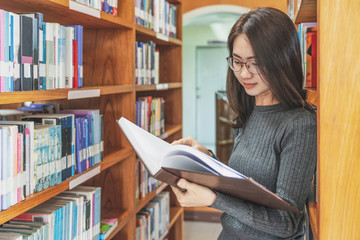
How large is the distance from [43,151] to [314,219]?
0.91 m

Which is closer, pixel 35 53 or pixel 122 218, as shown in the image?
pixel 35 53

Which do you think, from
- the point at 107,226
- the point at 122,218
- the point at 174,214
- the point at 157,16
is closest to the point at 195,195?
the point at 107,226

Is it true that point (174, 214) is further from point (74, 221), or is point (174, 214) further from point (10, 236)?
point (10, 236)

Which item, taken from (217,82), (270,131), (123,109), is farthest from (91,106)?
(217,82)

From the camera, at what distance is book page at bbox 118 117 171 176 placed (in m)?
1.21

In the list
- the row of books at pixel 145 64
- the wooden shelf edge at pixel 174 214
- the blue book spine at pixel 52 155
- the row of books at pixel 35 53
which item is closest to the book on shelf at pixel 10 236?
the blue book spine at pixel 52 155

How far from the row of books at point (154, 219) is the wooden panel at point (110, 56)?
0.91 metres

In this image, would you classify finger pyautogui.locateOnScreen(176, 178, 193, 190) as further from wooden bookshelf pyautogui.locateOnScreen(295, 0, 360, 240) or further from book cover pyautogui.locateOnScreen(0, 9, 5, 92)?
book cover pyautogui.locateOnScreen(0, 9, 5, 92)

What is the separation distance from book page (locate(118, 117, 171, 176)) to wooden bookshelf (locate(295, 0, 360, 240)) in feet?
1.59

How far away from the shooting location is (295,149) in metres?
1.13

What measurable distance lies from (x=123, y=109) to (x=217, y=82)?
632 centimetres

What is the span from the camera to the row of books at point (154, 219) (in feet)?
8.09

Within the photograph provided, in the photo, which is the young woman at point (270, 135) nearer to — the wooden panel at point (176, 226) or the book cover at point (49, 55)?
the book cover at point (49, 55)

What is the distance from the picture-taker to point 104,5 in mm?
1884
